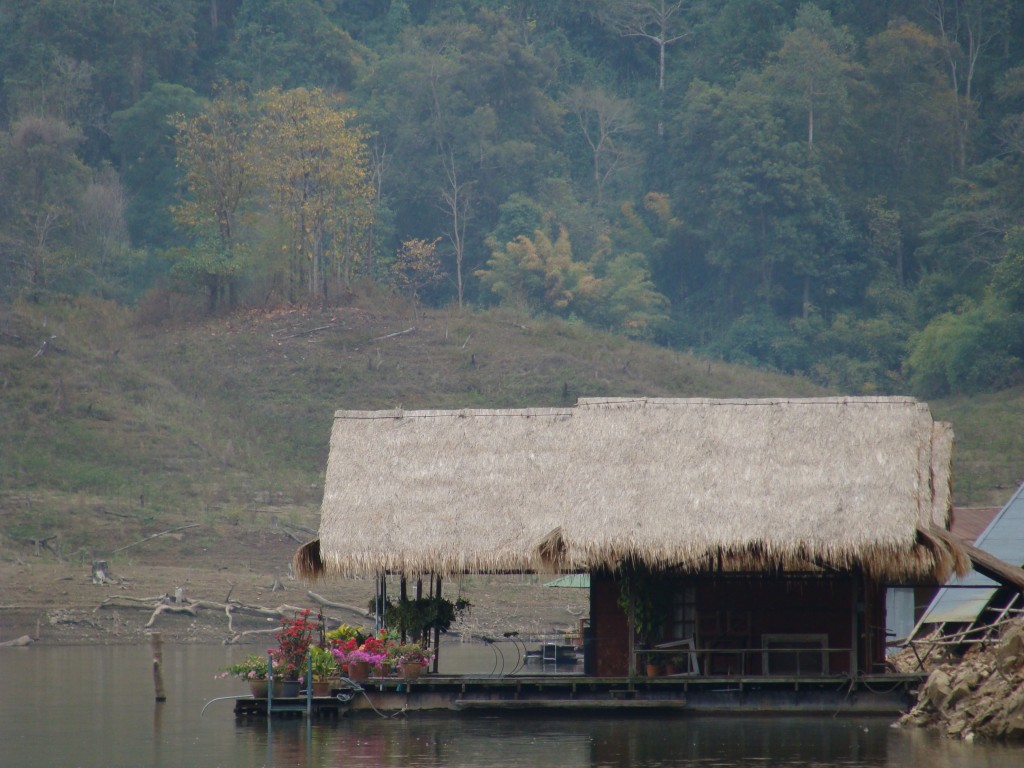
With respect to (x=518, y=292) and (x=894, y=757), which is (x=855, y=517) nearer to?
(x=894, y=757)

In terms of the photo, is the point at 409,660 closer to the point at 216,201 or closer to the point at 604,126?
the point at 216,201

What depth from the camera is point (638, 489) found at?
79.7 feet

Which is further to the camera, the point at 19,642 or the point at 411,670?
the point at 19,642

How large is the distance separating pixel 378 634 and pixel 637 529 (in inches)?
174

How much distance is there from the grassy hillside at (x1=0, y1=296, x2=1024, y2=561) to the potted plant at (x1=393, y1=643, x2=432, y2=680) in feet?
82.5

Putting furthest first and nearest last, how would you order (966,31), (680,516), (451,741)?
1. (966,31)
2. (680,516)
3. (451,741)

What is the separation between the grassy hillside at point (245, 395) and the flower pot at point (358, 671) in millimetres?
24962

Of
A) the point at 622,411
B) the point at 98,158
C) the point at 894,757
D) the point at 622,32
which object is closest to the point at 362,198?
the point at 98,158

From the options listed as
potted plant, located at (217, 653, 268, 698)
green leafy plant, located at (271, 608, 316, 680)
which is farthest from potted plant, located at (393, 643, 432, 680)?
potted plant, located at (217, 653, 268, 698)

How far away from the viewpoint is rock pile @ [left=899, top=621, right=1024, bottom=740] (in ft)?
71.4

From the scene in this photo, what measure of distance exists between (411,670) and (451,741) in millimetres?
2670

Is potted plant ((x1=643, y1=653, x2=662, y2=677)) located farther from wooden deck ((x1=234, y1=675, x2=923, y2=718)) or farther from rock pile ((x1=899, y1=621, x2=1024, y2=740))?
rock pile ((x1=899, y1=621, x2=1024, y2=740))

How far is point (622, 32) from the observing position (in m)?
97.2

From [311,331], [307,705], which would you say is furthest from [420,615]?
[311,331]
